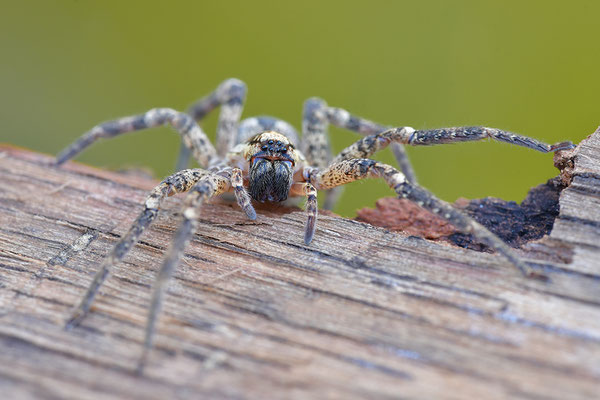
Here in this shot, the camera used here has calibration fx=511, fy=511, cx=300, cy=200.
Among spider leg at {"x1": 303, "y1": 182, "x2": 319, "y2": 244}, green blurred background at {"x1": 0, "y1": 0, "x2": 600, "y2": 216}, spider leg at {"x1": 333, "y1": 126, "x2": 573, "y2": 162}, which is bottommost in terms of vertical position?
spider leg at {"x1": 303, "y1": 182, "x2": 319, "y2": 244}


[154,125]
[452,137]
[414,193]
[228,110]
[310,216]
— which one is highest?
[228,110]

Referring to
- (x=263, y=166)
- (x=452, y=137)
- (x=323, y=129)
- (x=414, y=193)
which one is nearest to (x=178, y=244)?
(x=263, y=166)

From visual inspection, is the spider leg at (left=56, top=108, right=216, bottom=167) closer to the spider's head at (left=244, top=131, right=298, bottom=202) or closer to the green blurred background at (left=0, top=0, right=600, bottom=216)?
the spider's head at (left=244, top=131, right=298, bottom=202)

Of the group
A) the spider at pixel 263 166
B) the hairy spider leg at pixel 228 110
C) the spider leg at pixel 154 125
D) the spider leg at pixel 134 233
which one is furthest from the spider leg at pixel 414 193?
the hairy spider leg at pixel 228 110

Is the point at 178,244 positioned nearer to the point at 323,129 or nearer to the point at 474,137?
the point at 474,137

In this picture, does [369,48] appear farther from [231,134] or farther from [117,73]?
[117,73]

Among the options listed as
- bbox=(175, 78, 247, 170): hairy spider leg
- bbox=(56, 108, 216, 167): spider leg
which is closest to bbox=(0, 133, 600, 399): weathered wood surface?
bbox=(56, 108, 216, 167): spider leg
